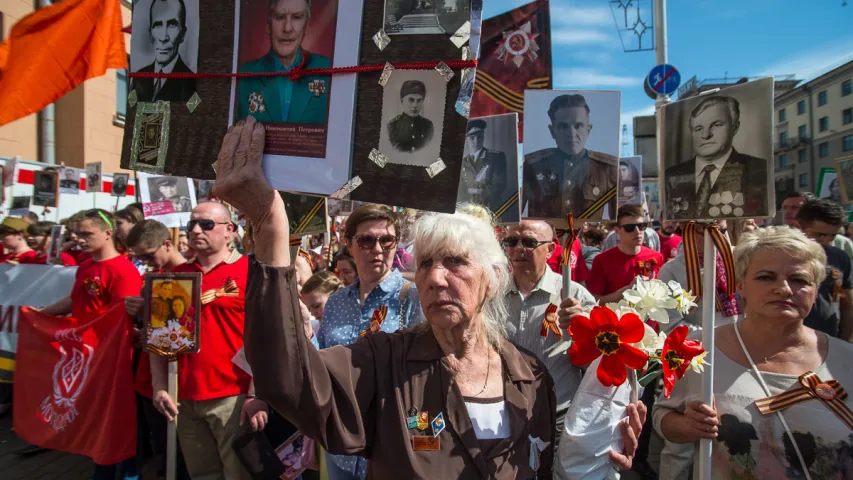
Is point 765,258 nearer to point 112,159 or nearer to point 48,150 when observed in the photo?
point 48,150

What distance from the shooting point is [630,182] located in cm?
652

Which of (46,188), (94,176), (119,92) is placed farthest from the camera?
(119,92)

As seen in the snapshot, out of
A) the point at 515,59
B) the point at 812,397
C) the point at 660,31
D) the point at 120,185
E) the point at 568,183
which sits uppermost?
the point at 660,31

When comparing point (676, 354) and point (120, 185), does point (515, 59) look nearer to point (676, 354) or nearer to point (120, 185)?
point (676, 354)

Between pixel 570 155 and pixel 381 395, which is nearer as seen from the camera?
pixel 381 395

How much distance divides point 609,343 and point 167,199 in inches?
222

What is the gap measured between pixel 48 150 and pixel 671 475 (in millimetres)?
17414

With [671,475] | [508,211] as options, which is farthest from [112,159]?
[671,475]

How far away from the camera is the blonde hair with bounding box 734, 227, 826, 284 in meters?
2.27

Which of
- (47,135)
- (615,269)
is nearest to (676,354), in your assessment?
(615,269)

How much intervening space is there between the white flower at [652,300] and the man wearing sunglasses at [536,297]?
2.52 feet

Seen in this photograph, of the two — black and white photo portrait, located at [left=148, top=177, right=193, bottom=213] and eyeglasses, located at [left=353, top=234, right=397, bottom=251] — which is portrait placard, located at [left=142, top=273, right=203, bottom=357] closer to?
eyeglasses, located at [left=353, top=234, right=397, bottom=251]

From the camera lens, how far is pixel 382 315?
9.17 ft

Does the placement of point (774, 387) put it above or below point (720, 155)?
below
